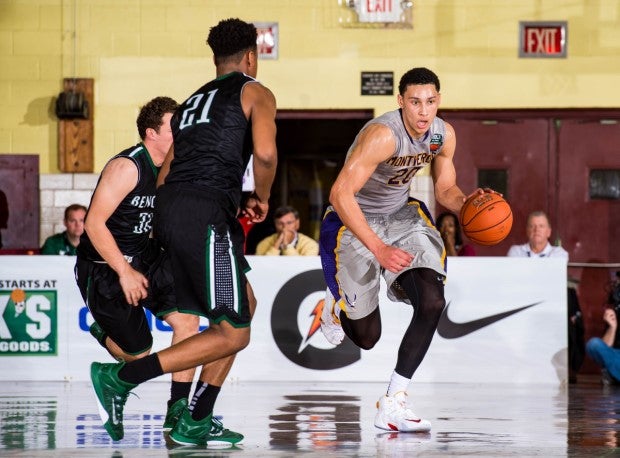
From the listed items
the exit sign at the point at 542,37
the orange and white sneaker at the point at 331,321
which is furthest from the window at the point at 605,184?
the orange and white sneaker at the point at 331,321

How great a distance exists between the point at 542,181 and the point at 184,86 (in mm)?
3797

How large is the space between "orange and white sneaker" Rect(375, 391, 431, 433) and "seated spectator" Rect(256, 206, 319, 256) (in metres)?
5.10

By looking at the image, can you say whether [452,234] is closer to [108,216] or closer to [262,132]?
[108,216]

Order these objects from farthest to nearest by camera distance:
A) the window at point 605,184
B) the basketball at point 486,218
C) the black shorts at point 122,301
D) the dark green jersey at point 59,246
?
the window at point 605,184, the dark green jersey at point 59,246, the basketball at point 486,218, the black shorts at point 122,301

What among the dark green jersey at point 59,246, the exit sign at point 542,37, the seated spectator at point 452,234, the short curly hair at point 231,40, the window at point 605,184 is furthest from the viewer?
the window at point 605,184

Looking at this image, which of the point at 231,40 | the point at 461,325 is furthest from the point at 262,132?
the point at 461,325

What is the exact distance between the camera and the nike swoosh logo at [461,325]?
9836 millimetres

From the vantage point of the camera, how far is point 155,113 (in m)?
6.32

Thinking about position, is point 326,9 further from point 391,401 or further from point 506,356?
point 391,401

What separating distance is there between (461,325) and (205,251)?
486 centimetres

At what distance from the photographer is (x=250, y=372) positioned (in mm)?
9812

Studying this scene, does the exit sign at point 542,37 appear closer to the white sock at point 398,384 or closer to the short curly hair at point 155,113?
the short curly hair at point 155,113

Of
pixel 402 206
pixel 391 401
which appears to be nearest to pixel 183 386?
pixel 391 401

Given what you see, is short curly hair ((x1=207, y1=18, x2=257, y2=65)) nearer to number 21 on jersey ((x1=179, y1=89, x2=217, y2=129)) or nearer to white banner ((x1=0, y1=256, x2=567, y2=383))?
number 21 on jersey ((x1=179, y1=89, x2=217, y2=129))
